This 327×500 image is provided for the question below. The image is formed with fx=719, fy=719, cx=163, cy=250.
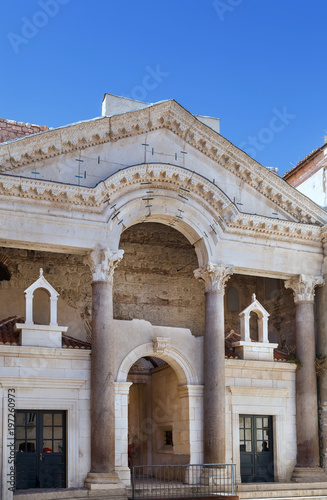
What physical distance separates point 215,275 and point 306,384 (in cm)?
418

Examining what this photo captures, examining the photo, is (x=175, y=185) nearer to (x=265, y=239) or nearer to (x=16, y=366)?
(x=265, y=239)

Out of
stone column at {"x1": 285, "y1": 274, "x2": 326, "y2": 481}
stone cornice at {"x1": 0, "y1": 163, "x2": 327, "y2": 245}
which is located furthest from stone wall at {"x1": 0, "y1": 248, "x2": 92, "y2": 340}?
stone column at {"x1": 285, "y1": 274, "x2": 326, "y2": 481}

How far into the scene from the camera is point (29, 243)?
58.2ft

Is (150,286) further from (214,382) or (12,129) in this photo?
(12,129)

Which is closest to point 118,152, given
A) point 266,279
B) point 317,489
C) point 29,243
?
point 29,243

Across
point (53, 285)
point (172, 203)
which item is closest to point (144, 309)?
point (53, 285)

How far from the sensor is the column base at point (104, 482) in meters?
16.7

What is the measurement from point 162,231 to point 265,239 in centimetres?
396

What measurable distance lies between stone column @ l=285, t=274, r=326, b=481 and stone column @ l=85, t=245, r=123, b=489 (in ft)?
18.7

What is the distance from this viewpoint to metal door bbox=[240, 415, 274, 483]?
774 inches

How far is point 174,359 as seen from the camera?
19266 millimetres

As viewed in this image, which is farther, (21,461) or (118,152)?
(118,152)

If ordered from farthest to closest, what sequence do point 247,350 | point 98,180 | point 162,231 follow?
1. point 162,231
2. point 247,350
3. point 98,180

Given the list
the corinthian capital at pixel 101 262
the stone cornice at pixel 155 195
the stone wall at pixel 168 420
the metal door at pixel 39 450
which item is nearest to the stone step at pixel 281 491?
the stone wall at pixel 168 420
